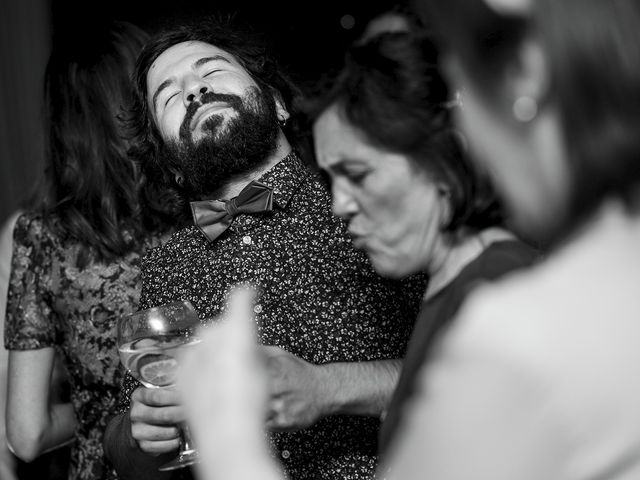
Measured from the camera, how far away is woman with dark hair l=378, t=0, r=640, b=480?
2.80 feet

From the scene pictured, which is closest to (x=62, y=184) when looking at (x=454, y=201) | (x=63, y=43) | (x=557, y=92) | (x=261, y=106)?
(x=63, y=43)

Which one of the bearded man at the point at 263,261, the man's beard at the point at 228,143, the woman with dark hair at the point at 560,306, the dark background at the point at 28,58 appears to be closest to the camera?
the woman with dark hair at the point at 560,306

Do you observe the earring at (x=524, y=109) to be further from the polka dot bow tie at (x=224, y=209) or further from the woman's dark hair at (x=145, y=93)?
the woman's dark hair at (x=145, y=93)

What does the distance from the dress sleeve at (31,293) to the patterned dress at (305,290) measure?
342 millimetres

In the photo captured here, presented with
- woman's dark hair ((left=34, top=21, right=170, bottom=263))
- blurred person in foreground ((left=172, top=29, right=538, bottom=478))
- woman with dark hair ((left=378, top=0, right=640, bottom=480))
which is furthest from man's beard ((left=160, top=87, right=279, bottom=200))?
woman with dark hair ((left=378, top=0, right=640, bottom=480))

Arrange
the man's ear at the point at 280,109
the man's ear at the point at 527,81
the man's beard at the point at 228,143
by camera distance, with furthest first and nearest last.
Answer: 1. the man's ear at the point at 280,109
2. the man's beard at the point at 228,143
3. the man's ear at the point at 527,81

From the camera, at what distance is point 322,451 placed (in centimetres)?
191

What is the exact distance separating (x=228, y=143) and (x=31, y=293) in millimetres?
748

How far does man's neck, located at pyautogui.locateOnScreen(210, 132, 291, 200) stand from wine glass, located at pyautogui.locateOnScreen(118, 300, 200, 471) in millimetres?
713

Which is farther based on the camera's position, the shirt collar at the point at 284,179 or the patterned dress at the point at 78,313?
the patterned dress at the point at 78,313

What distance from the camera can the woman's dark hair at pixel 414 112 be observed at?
3.69ft

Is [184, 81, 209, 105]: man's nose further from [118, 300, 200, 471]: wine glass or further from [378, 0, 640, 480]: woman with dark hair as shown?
[378, 0, 640, 480]: woman with dark hair

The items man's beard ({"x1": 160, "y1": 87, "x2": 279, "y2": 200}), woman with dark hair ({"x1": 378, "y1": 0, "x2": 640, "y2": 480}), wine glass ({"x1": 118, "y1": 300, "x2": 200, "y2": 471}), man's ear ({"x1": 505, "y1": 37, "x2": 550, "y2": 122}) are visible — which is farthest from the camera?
man's beard ({"x1": 160, "y1": 87, "x2": 279, "y2": 200})

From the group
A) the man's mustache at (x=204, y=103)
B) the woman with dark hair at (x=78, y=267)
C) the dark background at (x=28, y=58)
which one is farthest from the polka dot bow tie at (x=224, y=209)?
the dark background at (x=28, y=58)
